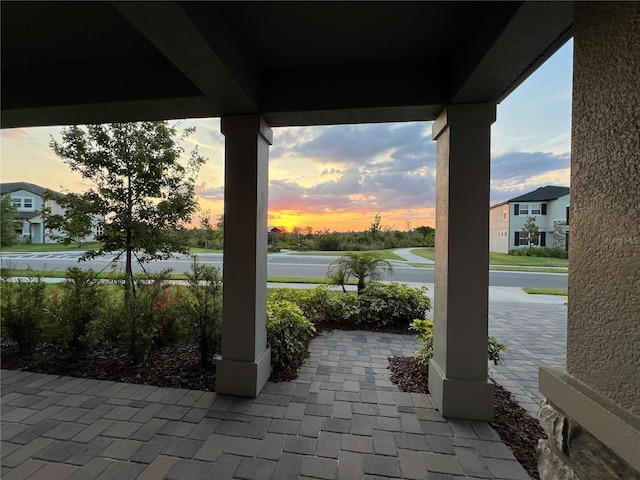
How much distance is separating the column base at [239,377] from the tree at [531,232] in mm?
25727

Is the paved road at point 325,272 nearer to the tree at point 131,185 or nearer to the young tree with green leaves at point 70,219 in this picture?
the young tree with green leaves at point 70,219

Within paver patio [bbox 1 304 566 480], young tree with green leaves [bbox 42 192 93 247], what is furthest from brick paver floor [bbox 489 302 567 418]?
young tree with green leaves [bbox 42 192 93 247]

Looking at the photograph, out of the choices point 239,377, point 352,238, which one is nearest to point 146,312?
point 239,377

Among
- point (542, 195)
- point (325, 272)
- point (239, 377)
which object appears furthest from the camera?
point (542, 195)

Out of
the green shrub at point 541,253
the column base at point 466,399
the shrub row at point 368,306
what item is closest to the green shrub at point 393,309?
the shrub row at point 368,306

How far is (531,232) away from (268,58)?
1014 inches

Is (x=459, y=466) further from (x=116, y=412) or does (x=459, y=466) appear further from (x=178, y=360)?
(x=178, y=360)

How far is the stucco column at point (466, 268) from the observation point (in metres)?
2.29

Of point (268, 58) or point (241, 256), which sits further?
point (241, 256)

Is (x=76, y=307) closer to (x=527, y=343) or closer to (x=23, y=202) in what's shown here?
(x=23, y=202)

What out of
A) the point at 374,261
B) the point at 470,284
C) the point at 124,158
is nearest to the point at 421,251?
the point at 374,261

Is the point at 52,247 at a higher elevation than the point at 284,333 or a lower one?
higher

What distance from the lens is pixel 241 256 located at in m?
2.60

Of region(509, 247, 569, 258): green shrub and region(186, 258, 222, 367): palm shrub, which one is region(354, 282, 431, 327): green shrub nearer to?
region(186, 258, 222, 367): palm shrub
